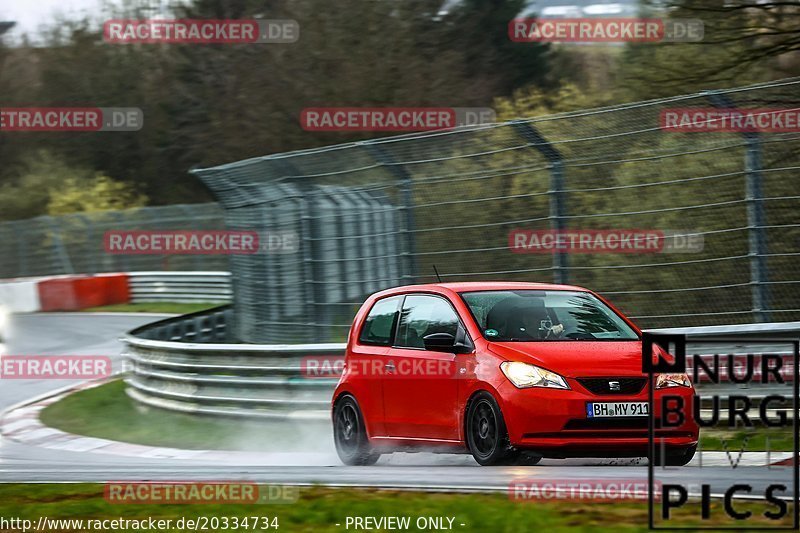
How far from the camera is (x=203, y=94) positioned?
57.5 metres

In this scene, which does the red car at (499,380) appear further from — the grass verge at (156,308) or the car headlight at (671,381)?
the grass verge at (156,308)

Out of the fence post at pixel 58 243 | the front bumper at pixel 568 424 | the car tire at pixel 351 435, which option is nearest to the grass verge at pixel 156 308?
the fence post at pixel 58 243

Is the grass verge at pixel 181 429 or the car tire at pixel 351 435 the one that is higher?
the car tire at pixel 351 435

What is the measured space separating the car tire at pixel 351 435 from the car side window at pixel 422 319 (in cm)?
75

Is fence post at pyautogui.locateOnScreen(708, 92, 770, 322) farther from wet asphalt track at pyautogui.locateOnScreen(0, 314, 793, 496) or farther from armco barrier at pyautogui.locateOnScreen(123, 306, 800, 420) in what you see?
wet asphalt track at pyautogui.locateOnScreen(0, 314, 793, 496)

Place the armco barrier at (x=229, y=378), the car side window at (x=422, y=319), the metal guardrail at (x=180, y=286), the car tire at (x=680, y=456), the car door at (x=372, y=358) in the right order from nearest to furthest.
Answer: the car tire at (x=680, y=456)
the car side window at (x=422, y=319)
the car door at (x=372, y=358)
the armco barrier at (x=229, y=378)
the metal guardrail at (x=180, y=286)

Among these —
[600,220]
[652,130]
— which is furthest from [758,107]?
[600,220]

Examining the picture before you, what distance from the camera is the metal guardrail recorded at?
106 feet

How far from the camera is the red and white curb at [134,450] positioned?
9.71 metres

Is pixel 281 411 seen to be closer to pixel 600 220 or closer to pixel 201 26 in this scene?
pixel 600 220

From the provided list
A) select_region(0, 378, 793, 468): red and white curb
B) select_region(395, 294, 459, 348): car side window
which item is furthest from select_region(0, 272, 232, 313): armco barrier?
select_region(395, 294, 459, 348): car side window

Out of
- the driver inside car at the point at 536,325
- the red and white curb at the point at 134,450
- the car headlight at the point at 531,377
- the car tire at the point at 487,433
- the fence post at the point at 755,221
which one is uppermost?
the fence post at the point at 755,221

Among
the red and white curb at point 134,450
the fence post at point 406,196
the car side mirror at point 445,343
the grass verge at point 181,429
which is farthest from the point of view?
the fence post at point 406,196

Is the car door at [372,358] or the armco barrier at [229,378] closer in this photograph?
the car door at [372,358]
